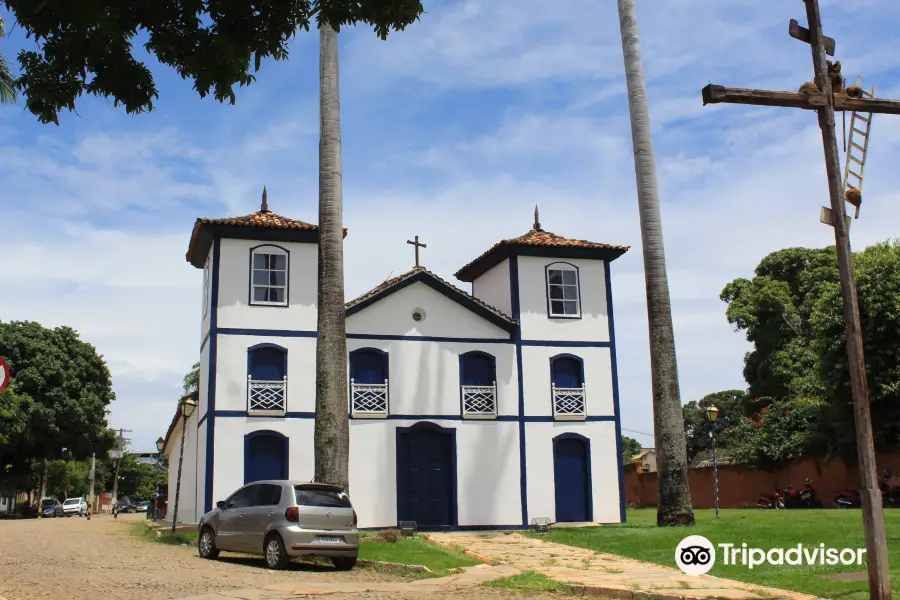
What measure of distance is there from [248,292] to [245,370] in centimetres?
206

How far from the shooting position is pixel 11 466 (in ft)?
145

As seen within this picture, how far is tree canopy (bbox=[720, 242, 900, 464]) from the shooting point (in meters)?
26.7

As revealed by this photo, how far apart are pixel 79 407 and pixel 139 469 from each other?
5295cm

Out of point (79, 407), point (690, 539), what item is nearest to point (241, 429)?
point (690, 539)

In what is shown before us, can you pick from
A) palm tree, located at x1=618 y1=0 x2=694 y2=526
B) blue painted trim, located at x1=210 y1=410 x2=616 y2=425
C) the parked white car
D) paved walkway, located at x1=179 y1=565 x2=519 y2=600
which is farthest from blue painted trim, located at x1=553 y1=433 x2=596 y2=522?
the parked white car

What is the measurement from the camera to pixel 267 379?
75.4ft

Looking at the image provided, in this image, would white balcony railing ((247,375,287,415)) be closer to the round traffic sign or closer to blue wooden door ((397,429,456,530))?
blue wooden door ((397,429,456,530))

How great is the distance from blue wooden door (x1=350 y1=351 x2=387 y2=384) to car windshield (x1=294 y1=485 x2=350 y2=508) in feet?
28.8

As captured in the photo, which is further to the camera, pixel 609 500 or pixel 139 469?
pixel 139 469

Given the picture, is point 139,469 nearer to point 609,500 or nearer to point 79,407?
point 79,407

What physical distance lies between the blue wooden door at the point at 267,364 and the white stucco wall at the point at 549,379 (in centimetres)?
671

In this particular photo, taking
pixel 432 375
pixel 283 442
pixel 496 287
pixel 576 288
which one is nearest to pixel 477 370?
pixel 432 375

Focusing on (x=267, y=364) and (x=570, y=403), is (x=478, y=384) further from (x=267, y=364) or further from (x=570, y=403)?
(x=267, y=364)

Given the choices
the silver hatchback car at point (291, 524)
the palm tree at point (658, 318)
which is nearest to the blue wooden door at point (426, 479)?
the palm tree at point (658, 318)
